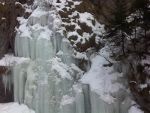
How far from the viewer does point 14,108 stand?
48.4 feet

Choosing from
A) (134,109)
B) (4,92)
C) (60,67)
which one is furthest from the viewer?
(4,92)

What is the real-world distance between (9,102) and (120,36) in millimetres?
5476

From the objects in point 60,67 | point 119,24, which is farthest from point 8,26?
point 119,24

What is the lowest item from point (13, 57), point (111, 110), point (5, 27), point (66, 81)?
point (111, 110)

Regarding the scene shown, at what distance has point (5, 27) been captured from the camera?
15836 mm

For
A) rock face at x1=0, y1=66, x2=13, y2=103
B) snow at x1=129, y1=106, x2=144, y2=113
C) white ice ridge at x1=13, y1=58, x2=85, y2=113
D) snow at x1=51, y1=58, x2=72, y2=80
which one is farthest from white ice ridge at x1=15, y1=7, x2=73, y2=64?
snow at x1=129, y1=106, x2=144, y2=113

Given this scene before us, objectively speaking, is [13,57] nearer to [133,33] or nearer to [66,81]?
[66,81]

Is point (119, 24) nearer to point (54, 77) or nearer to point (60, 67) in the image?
point (60, 67)

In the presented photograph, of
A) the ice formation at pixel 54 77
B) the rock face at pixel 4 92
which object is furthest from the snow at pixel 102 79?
the rock face at pixel 4 92

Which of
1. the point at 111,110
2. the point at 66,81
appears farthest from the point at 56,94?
the point at 111,110

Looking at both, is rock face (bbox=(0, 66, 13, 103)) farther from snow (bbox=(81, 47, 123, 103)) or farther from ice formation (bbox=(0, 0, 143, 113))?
snow (bbox=(81, 47, 123, 103))

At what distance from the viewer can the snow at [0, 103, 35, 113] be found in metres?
14.5

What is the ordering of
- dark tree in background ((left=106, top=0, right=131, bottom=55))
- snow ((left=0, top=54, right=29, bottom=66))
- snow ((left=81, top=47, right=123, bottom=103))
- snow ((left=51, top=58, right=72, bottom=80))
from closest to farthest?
dark tree in background ((left=106, top=0, right=131, bottom=55)), snow ((left=81, top=47, right=123, bottom=103)), snow ((left=51, top=58, right=72, bottom=80)), snow ((left=0, top=54, right=29, bottom=66))

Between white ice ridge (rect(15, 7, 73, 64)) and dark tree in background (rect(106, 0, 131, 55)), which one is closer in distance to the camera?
dark tree in background (rect(106, 0, 131, 55))
